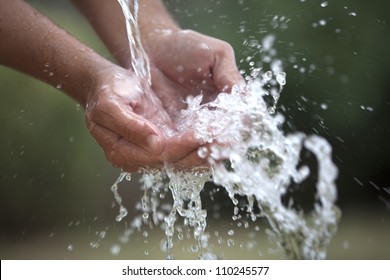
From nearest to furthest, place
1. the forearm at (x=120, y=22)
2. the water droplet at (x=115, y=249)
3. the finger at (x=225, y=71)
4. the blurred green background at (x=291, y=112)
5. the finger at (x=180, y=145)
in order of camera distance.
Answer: the finger at (x=180, y=145) < the finger at (x=225, y=71) < the forearm at (x=120, y=22) < the water droplet at (x=115, y=249) < the blurred green background at (x=291, y=112)

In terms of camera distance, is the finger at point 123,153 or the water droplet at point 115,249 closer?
the finger at point 123,153

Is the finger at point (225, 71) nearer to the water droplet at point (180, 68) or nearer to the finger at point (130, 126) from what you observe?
the water droplet at point (180, 68)

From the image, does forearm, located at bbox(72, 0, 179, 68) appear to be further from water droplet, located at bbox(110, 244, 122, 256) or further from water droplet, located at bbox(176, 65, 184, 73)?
water droplet, located at bbox(110, 244, 122, 256)

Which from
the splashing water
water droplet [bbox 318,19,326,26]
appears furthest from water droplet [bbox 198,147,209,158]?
water droplet [bbox 318,19,326,26]

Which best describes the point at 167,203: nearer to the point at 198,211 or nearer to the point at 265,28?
the point at 265,28

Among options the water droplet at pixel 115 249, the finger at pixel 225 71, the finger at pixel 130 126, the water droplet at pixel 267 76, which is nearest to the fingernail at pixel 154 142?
the finger at pixel 130 126

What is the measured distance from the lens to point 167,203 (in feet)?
9.70

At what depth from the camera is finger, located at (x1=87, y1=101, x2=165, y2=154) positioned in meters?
1.13

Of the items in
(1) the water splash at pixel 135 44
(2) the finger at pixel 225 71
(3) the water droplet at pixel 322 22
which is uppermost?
(1) the water splash at pixel 135 44

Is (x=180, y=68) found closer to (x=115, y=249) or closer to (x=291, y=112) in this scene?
(x=291, y=112)

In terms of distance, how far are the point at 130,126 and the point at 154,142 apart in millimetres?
52

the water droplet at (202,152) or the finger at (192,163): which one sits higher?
the water droplet at (202,152)

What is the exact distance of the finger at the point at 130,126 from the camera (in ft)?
3.69

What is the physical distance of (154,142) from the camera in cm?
112
